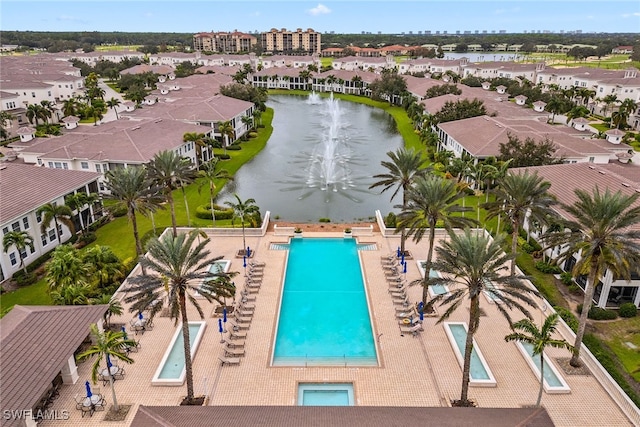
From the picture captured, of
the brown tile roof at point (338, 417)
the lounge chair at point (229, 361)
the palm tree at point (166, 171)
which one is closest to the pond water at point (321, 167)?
the palm tree at point (166, 171)

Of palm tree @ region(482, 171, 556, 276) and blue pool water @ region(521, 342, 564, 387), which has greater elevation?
palm tree @ region(482, 171, 556, 276)

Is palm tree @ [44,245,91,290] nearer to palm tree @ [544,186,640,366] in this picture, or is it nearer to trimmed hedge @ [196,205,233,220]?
trimmed hedge @ [196,205,233,220]

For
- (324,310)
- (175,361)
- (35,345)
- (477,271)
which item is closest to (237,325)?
(175,361)

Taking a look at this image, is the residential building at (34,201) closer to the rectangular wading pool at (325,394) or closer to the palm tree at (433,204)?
the rectangular wading pool at (325,394)

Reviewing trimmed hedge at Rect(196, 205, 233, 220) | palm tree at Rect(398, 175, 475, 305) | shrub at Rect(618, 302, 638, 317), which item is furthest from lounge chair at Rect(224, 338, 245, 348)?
shrub at Rect(618, 302, 638, 317)

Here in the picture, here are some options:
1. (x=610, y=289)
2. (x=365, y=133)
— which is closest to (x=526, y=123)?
(x=365, y=133)

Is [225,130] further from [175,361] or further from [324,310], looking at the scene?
[175,361]
